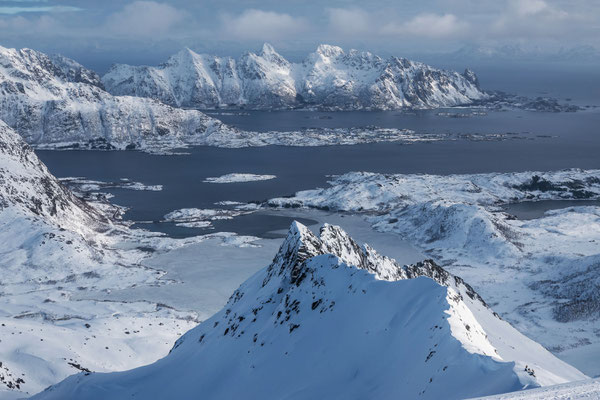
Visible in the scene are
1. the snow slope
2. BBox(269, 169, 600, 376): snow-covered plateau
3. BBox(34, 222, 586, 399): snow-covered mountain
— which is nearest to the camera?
the snow slope

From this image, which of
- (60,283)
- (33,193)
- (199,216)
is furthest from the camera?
(199,216)

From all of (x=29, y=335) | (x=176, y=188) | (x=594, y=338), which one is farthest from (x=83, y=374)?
(x=176, y=188)

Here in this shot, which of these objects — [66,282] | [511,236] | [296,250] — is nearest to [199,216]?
[66,282]

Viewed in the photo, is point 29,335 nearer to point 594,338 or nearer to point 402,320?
point 402,320

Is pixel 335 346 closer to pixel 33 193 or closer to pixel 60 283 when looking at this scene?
pixel 60 283

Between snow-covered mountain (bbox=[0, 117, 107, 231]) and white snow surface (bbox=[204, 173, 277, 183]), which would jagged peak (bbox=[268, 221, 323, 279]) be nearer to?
snow-covered mountain (bbox=[0, 117, 107, 231])

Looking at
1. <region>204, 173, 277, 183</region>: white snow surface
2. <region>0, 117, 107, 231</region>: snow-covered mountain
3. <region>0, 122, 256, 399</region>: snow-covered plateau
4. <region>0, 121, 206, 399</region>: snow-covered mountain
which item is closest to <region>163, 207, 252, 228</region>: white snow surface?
<region>0, 122, 256, 399</region>: snow-covered plateau
